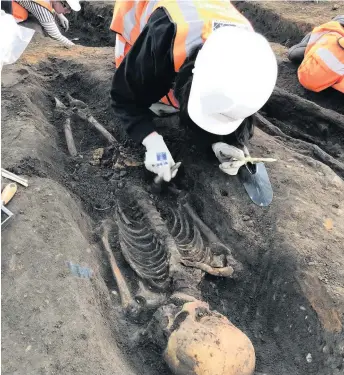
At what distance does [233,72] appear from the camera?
8.34 feet

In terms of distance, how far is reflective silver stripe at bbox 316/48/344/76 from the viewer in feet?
14.8

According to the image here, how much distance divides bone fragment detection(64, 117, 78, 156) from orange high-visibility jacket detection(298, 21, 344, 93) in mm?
2276

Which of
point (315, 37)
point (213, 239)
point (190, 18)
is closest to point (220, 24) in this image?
point (190, 18)

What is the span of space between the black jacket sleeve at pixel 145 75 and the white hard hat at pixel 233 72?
28cm

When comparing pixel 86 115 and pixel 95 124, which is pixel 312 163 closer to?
pixel 95 124

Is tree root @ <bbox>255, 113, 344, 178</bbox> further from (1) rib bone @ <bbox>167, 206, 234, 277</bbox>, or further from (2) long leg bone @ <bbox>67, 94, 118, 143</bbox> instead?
(2) long leg bone @ <bbox>67, 94, 118, 143</bbox>

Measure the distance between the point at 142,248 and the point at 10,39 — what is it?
2022 millimetres

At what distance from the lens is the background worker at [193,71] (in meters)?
2.56

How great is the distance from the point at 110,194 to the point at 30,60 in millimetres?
2035

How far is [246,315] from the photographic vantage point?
117 inches

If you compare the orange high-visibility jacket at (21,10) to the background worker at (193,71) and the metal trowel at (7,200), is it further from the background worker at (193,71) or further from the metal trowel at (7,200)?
the metal trowel at (7,200)

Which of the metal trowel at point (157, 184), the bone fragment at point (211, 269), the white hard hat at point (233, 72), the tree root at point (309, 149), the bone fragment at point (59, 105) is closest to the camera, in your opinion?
the white hard hat at point (233, 72)

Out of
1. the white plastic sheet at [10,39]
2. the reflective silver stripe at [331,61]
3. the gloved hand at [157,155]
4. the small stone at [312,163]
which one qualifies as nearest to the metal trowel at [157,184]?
the gloved hand at [157,155]

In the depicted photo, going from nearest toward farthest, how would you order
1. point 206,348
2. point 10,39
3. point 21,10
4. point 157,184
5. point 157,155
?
point 206,348 < point 157,155 < point 157,184 < point 10,39 < point 21,10
